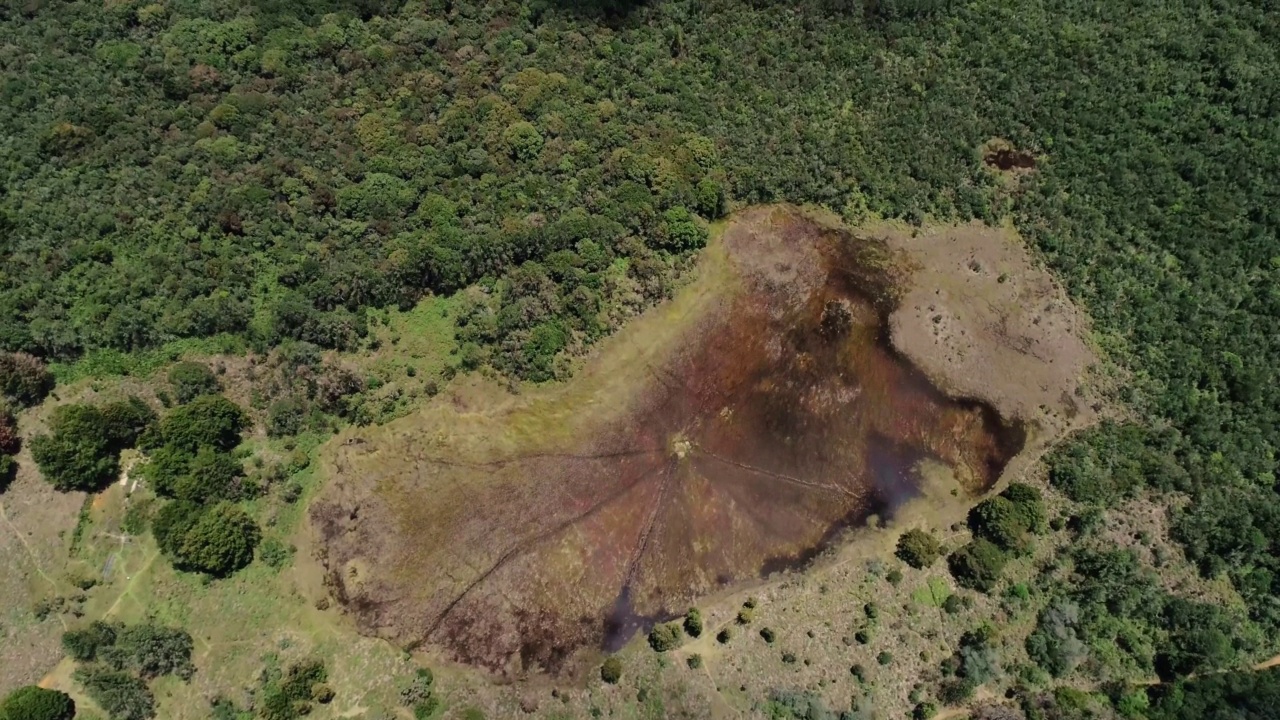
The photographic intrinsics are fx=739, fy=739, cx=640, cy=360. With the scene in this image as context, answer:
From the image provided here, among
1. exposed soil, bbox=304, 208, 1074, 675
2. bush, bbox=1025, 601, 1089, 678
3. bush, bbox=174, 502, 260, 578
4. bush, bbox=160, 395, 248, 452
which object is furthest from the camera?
bush, bbox=160, 395, 248, 452

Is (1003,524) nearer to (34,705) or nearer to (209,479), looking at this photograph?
(209,479)

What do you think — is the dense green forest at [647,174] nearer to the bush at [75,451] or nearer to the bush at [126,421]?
the bush at [126,421]

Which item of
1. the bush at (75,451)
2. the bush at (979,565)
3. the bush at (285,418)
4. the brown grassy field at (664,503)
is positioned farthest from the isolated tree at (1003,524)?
the bush at (75,451)

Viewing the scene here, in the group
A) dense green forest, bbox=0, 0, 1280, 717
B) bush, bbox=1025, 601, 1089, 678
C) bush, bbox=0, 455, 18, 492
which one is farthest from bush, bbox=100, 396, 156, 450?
bush, bbox=1025, 601, 1089, 678

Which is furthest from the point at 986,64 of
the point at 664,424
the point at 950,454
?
the point at 664,424

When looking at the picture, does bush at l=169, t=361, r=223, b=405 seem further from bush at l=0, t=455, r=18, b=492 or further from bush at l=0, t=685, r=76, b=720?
bush at l=0, t=685, r=76, b=720

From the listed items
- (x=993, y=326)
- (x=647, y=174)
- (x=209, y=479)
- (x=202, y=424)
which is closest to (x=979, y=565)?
(x=993, y=326)

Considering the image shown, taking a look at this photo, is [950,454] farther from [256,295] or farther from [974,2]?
[256,295]

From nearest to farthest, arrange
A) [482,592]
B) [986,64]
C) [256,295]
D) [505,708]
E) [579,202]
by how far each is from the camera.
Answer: [505,708] → [482,592] → [256,295] → [579,202] → [986,64]

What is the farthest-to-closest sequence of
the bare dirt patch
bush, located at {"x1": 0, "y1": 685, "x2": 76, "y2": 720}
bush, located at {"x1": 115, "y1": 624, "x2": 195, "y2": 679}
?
the bare dirt patch
bush, located at {"x1": 115, "y1": 624, "x2": 195, "y2": 679}
bush, located at {"x1": 0, "y1": 685, "x2": 76, "y2": 720}
